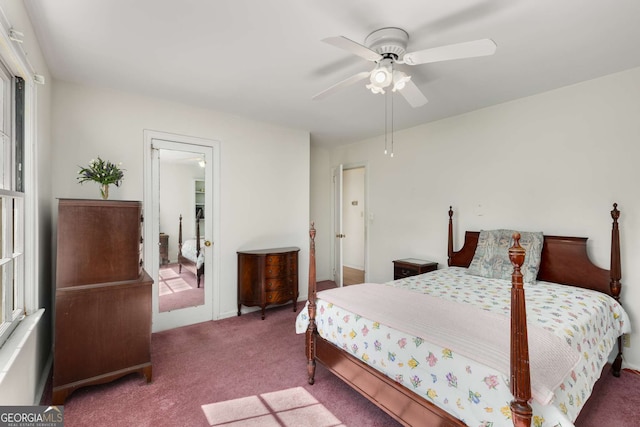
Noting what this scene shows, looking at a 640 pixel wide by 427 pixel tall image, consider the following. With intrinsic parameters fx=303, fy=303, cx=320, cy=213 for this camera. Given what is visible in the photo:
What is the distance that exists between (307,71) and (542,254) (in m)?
2.82

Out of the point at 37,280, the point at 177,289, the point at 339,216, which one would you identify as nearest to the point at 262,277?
the point at 177,289

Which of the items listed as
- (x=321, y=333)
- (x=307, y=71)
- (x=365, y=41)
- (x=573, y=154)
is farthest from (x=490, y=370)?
(x=573, y=154)

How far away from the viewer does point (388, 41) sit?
1984 millimetres

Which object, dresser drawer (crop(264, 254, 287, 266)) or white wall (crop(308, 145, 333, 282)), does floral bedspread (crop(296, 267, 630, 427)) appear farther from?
white wall (crop(308, 145, 333, 282))

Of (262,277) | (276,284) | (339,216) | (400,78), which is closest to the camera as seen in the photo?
(400,78)

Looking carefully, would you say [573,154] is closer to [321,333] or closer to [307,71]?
[307,71]

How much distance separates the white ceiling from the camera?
5.82 ft

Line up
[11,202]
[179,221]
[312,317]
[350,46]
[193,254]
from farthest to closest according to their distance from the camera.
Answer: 1. [193,254]
2. [179,221]
3. [312,317]
4. [11,202]
5. [350,46]

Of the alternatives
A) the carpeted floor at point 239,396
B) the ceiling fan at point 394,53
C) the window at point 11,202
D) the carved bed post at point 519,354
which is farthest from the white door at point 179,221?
the carved bed post at point 519,354

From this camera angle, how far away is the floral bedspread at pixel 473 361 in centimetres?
134

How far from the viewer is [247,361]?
270 cm

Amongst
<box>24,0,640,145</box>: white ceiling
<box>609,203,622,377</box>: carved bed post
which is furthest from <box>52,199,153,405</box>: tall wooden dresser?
<box>609,203,622,377</box>: carved bed post

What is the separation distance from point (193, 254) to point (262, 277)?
0.85 m

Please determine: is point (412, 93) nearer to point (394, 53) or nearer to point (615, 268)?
point (394, 53)
